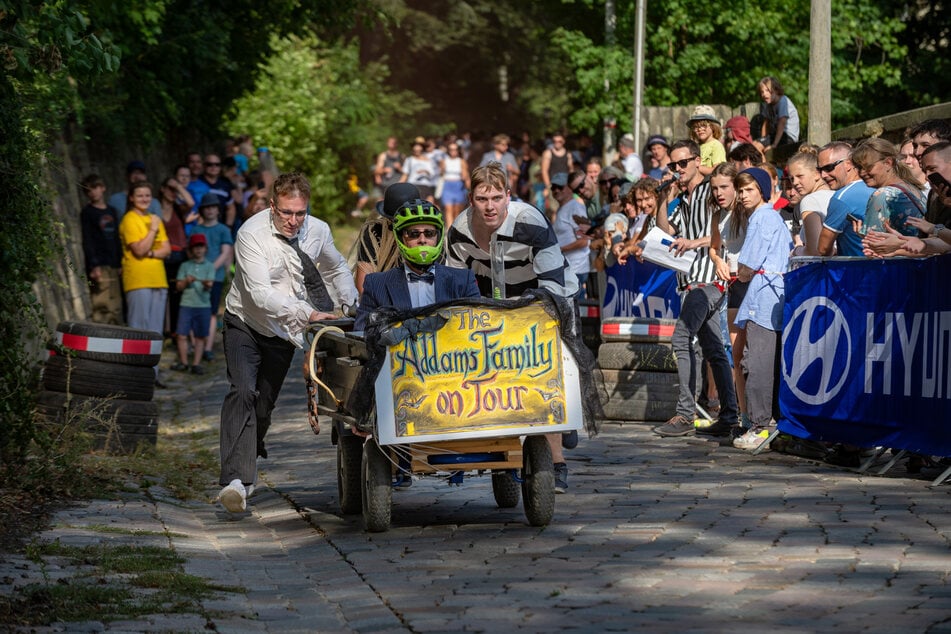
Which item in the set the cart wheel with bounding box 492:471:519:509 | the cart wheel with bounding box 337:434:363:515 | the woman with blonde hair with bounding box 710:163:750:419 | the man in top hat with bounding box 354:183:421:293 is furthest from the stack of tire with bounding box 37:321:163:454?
the woman with blonde hair with bounding box 710:163:750:419

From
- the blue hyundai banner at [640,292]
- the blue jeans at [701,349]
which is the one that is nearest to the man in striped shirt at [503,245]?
the blue jeans at [701,349]

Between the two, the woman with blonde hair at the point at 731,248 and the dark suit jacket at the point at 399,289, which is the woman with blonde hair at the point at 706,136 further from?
the dark suit jacket at the point at 399,289

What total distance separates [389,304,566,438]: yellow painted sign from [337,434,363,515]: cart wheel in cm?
127

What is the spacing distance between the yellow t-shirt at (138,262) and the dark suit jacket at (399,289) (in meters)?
9.75

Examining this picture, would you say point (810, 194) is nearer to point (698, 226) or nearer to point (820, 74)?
point (698, 226)

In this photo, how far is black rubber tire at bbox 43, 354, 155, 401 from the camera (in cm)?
1280

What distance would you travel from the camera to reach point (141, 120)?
76.0 ft

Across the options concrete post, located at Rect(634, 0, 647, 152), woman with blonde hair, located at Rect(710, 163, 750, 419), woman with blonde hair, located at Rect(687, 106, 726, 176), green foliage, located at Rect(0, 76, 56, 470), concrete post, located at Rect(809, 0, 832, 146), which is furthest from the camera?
concrete post, located at Rect(634, 0, 647, 152)

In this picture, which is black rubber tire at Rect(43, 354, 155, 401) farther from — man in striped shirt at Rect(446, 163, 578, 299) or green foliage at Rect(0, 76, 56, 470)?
man in striped shirt at Rect(446, 163, 578, 299)

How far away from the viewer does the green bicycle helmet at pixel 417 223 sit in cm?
937

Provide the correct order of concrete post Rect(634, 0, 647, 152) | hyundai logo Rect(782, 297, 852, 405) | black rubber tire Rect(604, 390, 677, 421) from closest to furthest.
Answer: hyundai logo Rect(782, 297, 852, 405) → black rubber tire Rect(604, 390, 677, 421) → concrete post Rect(634, 0, 647, 152)

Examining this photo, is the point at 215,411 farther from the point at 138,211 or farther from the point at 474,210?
the point at 474,210

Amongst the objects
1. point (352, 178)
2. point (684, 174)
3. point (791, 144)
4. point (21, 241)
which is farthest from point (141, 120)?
point (352, 178)

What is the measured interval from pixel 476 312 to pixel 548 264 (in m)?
1.37
